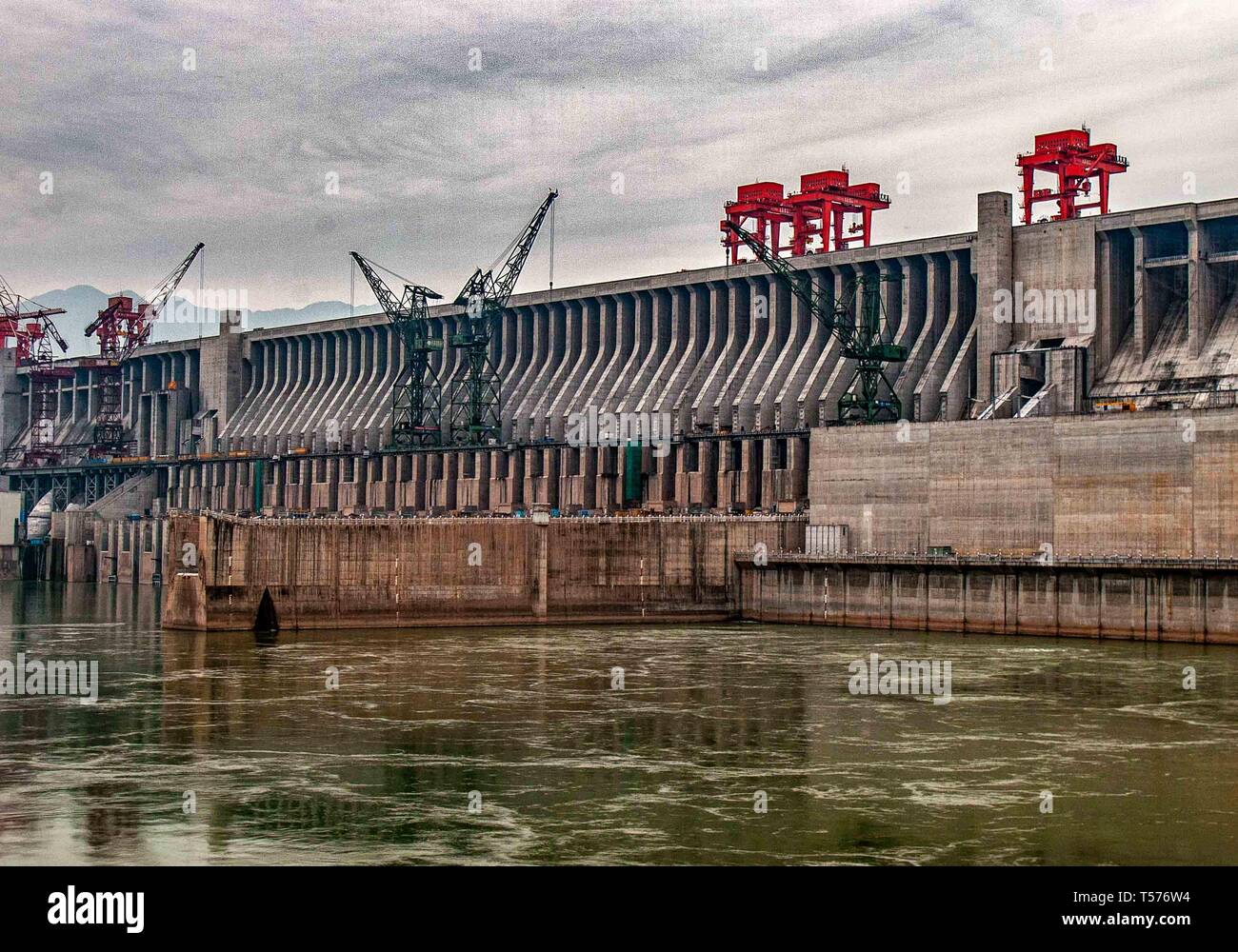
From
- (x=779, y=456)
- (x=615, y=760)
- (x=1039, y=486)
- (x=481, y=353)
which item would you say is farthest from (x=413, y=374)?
(x=615, y=760)

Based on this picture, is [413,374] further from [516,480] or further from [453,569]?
[453,569]

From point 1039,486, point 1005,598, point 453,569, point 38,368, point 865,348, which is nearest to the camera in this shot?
point 1005,598

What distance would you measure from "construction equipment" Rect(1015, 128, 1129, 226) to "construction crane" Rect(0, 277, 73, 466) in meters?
122

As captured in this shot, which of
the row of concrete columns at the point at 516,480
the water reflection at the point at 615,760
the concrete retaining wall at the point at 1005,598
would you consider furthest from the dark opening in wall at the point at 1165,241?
the water reflection at the point at 615,760


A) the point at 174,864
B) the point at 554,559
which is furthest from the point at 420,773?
the point at 554,559

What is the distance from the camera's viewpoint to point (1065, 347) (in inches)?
3915

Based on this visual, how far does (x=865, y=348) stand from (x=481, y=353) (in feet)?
144

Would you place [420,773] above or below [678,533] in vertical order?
below

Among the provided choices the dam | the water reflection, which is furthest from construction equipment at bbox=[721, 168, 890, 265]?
the water reflection

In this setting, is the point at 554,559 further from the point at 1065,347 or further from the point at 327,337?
the point at 327,337

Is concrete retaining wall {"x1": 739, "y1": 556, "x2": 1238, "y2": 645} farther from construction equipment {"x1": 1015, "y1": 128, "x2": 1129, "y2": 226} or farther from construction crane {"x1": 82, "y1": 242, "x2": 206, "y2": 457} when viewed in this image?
construction crane {"x1": 82, "y1": 242, "x2": 206, "y2": 457}

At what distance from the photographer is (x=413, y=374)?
14562 centimetres

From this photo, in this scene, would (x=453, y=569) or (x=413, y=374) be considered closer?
(x=453, y=569)
